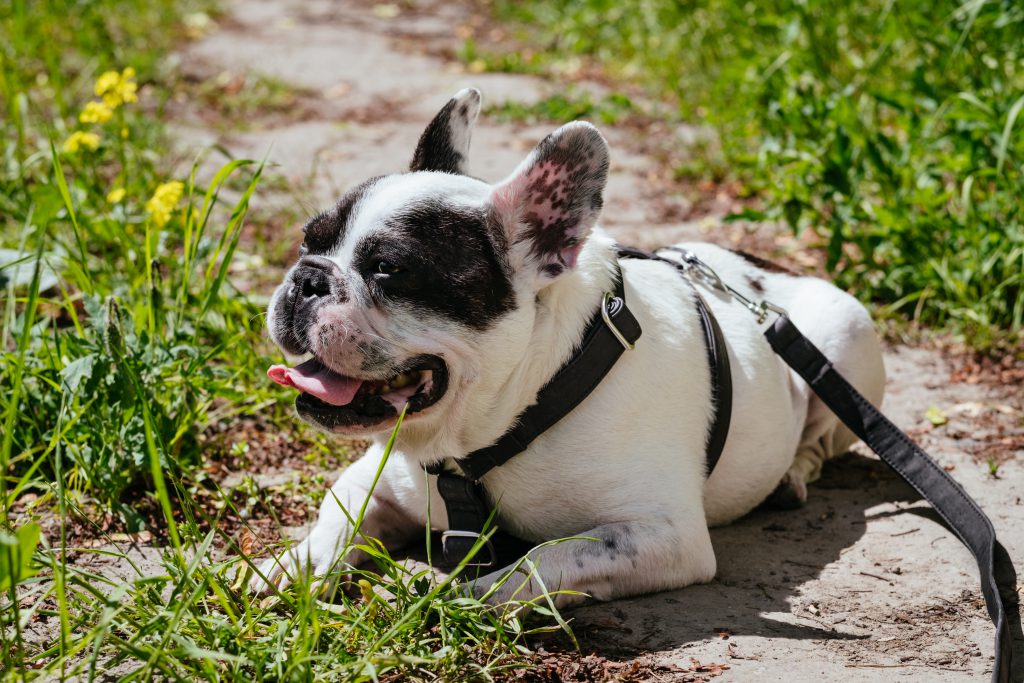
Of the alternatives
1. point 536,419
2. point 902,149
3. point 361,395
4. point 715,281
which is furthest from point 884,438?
point 902,149

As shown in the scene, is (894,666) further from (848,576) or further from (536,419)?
(536,419)

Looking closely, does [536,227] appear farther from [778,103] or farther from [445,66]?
[445,66]

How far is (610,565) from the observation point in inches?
106

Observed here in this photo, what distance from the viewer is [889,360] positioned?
449 centimetres

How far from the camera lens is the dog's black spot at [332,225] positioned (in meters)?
2.75

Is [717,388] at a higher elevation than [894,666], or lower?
higher

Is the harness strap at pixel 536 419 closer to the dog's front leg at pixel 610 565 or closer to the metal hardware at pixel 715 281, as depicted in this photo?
the dog's front leg at pixel 610 565

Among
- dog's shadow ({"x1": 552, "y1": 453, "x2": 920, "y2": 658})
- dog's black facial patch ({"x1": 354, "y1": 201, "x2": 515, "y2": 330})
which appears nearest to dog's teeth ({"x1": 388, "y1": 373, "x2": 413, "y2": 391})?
dog's black facial patch ({"x1": 354, "y1": 201, "x2": 515, "y2": 330})

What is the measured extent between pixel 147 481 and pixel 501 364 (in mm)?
1293

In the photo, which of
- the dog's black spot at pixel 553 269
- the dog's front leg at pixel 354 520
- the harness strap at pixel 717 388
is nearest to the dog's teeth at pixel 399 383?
the dog's front leg at pixel 354 520

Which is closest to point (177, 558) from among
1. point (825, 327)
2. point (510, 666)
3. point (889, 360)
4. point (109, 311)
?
point (510, 666)

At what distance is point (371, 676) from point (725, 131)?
5299 millimetres

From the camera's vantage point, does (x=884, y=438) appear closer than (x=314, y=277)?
No

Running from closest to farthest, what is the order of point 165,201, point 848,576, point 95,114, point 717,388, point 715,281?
point 848,576 → point 717,388 → point 715,281 → point 165,201 → point 95,114
